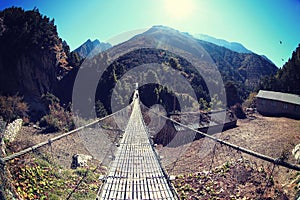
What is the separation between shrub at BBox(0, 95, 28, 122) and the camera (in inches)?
724

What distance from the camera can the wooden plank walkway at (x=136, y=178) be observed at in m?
5.03

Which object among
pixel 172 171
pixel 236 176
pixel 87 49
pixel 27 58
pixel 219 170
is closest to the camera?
pixel 236 176

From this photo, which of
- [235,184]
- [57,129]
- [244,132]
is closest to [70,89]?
[57,129]

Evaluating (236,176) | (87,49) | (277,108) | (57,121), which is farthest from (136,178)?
(87,49)

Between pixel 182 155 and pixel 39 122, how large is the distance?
49.2 ft

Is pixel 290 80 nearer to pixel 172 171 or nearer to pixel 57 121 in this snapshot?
pixel 172 171

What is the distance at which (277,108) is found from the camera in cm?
2686

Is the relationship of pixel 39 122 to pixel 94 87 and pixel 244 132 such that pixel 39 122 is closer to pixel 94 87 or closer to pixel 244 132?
pixel 94 87

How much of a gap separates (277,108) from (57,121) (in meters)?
26.3

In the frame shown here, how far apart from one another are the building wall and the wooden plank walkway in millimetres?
22636

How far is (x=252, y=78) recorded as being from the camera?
256 ft

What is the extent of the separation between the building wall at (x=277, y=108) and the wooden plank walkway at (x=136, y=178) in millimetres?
22636

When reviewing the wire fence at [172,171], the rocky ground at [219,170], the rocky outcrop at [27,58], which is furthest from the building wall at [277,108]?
the rocky outcrop at [27,58]

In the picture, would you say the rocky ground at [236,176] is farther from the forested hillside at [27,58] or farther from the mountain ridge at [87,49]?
the mountain ridge at [87,49]
